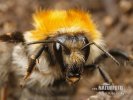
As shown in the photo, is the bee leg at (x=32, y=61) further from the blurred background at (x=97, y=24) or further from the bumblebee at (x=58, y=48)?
the blurred background at (x=97, y=24)

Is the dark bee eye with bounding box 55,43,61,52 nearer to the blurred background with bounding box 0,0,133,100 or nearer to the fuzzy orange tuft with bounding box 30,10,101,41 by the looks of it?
the fuzzy orange tuft with bounding box 30,10,101,41

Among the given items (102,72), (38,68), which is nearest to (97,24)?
(102,72)

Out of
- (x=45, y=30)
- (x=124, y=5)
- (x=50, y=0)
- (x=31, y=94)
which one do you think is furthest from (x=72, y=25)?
(x=50, y=0)

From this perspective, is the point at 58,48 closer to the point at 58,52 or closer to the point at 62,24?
the point at 58,52

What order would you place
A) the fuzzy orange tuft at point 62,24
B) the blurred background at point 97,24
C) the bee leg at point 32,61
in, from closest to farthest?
the bee leg at point 32,61, the fuzzy orange tuft at point 62,24, the blurred background at point 97,24

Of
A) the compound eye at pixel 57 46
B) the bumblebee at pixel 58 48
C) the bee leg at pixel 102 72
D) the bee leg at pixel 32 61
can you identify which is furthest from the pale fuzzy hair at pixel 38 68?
the bee leg at pixel 102 72

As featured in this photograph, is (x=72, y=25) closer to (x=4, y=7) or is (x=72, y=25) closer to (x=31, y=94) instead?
(x=31, y=94)

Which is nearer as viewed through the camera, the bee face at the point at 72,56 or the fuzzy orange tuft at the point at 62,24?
the bee face at the point at 72,56

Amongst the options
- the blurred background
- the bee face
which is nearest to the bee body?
the bee face
